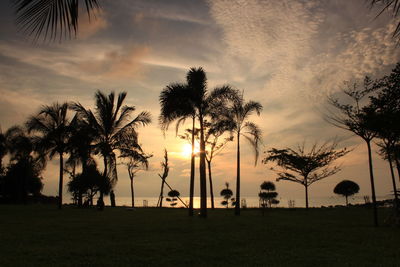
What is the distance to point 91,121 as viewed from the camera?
30.3 m

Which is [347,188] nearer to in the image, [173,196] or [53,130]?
[173,196]

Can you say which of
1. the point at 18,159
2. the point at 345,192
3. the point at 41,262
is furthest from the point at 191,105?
the point at 345,192

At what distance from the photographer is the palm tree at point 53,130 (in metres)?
32.3

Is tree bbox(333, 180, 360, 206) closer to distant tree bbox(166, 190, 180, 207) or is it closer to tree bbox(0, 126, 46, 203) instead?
distant tree bbox(166, 190, 180, 207)

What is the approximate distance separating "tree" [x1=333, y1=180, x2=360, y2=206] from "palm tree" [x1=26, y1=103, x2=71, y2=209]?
4193 centimetres

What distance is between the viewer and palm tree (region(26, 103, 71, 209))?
106 ft

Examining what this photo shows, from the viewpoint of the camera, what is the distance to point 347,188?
5303cm

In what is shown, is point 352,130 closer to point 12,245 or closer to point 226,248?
point 226,248

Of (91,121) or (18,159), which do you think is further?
(18,159)

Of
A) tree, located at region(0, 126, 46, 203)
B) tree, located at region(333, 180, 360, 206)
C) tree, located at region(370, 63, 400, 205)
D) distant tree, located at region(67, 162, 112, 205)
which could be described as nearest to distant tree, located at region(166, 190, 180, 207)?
distant tree, located at region(67, 162, 112, 205)

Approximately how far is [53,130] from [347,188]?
4394 centimetres

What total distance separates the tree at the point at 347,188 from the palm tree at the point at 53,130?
41.9 m

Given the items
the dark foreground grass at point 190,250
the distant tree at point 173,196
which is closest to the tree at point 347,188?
the distant tree at point 173,196

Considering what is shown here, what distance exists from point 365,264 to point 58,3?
8.14 meters
